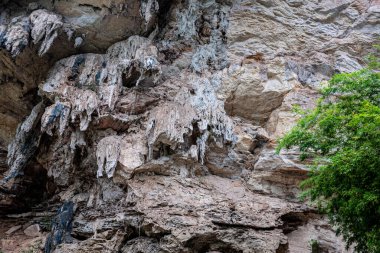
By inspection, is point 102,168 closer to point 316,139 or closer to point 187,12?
point 316,139

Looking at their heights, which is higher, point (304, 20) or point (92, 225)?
point (304, 20)

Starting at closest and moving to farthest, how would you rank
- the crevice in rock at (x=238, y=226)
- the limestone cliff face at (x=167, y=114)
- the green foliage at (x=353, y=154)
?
1. the green foliage at (x=353, y=154)
2. the crevice in rock at (x=238, y=226)
3. the limestone cliff face at (x=167, y=114)

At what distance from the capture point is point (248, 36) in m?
13.6

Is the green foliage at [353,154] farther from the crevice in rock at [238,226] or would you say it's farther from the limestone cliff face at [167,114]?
the limestone cliff face at [167,114]

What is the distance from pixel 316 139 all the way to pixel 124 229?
473cm

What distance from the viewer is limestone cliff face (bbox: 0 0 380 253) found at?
29.7 ft

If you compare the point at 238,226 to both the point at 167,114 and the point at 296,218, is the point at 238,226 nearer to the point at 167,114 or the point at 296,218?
the point at 296,218

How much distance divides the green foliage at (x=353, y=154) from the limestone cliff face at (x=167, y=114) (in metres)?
2.23

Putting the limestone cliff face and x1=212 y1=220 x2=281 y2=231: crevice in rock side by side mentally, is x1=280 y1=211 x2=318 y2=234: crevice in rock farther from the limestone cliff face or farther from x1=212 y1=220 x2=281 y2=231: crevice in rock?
x1=212 y1=220 x2=281 y2=231: crevice in rock

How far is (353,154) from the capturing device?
21.2ft

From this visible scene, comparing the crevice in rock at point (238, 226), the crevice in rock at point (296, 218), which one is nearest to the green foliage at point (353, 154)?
the crevice in rock at point (238, 226)

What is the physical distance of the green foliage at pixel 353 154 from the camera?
624cm

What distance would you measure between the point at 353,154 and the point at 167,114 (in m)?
4.98

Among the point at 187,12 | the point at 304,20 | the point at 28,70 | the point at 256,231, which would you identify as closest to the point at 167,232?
the point at 256,231
